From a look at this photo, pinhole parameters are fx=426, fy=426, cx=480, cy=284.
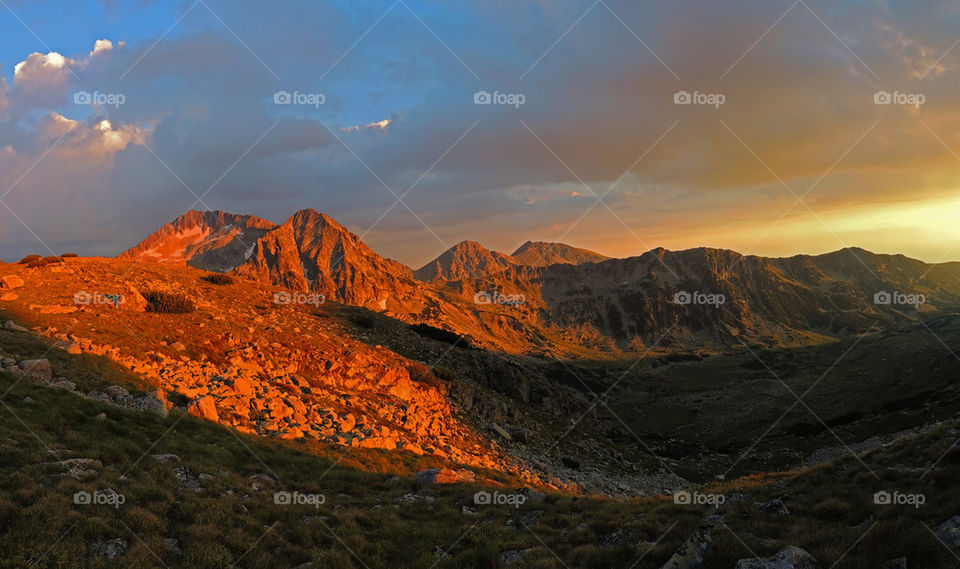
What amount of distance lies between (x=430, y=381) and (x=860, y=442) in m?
44.2

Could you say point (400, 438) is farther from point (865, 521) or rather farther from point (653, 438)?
point (653, 438)

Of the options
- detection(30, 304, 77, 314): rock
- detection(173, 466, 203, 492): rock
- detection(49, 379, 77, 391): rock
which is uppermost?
detection(30, 304, 77, 314): rock

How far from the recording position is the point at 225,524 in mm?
12414

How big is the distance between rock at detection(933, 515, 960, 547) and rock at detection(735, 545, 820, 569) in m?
2.44

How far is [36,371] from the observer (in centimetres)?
1961

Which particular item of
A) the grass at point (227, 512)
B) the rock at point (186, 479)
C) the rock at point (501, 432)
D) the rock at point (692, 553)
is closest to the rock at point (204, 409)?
the grass at point (227, 512)

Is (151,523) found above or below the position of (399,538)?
above

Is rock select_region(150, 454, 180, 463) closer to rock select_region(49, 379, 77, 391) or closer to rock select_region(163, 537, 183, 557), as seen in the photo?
rock select_region(163, 537, 183, 557)

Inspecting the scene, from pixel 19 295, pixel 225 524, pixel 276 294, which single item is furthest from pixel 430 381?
pixel 19 295

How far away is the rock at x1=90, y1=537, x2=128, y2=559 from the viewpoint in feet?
32.0

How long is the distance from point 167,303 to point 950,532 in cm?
4385

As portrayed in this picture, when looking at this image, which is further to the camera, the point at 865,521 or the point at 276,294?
the point at 276,294

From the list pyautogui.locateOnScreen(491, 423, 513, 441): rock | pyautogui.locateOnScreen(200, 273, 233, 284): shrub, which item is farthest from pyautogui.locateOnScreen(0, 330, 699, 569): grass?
pyautogui.locateOnScreen(200, 273, 233, 284): shrub

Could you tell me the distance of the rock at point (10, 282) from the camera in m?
33.3
